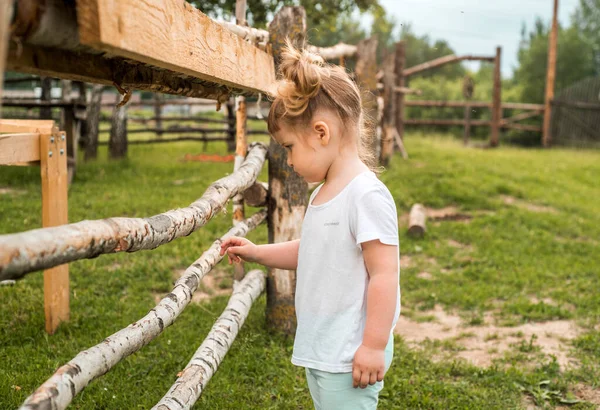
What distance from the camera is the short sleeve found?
1.86 metres

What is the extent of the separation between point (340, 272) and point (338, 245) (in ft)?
0.28

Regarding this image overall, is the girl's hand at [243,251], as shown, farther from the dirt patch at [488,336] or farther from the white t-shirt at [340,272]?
the dirt patch at [488,336]

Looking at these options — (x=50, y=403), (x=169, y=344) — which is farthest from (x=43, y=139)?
(x=50, y=403)

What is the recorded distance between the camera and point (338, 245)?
1.96 meters

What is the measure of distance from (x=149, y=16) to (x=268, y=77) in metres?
1.56

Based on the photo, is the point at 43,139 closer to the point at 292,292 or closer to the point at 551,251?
the point at 292,292

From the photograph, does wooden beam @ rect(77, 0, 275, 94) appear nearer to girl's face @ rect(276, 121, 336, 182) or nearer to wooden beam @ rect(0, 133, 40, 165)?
girl's face @ rect(276, 121, 336, 182)

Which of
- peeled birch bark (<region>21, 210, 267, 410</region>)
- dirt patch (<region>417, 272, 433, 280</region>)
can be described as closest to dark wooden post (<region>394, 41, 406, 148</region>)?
dirt patch (<region>417, 272, 433, 280</region>)

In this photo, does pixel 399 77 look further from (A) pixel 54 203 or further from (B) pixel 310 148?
(B) pixel 310 148

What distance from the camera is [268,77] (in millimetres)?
2930

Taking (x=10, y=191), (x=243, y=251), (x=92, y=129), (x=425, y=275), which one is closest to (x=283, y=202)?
(x=243, y=251)

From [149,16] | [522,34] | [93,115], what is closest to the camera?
[149,16]

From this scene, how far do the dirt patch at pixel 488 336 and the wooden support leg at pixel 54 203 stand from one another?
2.18m

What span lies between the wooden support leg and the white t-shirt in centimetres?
202
